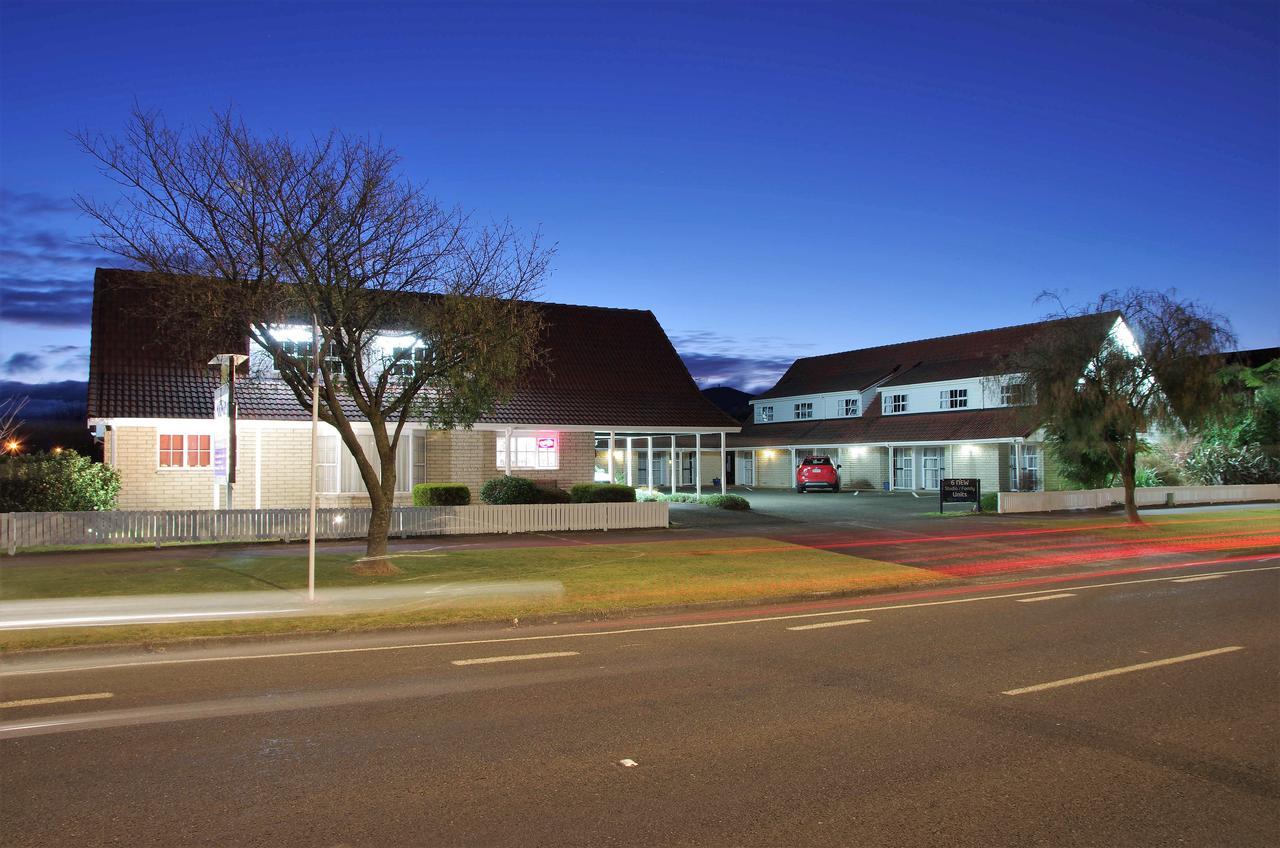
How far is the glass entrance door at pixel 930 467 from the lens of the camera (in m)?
44.6

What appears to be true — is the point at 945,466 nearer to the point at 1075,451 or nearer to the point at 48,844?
the point at 1075,451

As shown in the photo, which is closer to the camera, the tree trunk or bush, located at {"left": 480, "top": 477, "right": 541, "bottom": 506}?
bush, located at {"left": 480, "top": 477, "right": 541, "bottom": 506}

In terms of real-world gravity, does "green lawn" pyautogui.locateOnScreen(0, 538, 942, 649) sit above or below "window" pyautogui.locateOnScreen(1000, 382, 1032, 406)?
below

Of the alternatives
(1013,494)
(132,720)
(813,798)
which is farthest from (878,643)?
(1013,494)

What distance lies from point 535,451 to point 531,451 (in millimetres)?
138

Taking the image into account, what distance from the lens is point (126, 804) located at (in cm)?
540

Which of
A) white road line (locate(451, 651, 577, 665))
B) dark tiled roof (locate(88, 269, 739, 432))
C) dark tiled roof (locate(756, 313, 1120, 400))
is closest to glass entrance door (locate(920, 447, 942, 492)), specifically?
dark tiled roof (locate(756, 313, 1120, 400))

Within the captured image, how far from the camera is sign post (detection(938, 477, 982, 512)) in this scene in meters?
31.8

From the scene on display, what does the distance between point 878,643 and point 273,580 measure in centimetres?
970

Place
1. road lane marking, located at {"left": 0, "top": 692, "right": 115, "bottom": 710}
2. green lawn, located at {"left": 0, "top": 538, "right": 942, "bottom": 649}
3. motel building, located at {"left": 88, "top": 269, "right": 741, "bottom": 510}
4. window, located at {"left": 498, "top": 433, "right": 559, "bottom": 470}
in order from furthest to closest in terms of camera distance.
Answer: window, located at {"left": 498, "top": 433, "right": 559, "bottom": 470}
motel building, located at {"left": 88, "top": 269, "right": 741, "bottom": 510}
green lawn, located at {"left": 0, "top": 538, "right": 942, "bottom": 649}
road lane marking, located at {"left": 0, "top": 692, "right": 115, "bottom": 710}

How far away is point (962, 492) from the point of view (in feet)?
105

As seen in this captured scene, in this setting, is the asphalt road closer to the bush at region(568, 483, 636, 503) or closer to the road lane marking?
the road lane marking

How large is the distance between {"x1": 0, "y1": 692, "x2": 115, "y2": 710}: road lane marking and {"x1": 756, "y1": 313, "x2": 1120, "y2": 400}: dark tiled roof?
1498 inches

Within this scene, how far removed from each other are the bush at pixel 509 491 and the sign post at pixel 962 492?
48.5 feet
